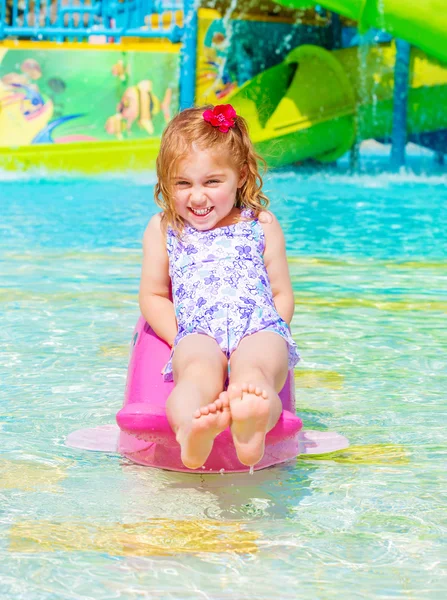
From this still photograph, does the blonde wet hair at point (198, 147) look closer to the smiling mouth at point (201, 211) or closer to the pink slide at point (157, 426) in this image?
the smiling mouth at point (201, 211)

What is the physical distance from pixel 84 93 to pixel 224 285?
8698 millimetres

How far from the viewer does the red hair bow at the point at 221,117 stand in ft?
8.95

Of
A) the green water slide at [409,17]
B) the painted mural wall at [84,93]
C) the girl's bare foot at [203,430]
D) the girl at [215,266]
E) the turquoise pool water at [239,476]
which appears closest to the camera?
the turquoise pool water at [239,476]

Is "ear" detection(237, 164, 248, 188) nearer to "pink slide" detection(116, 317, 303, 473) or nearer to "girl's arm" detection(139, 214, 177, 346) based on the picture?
"girl's arm" detection(139, 214, 177, 346)

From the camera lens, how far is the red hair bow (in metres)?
2.73

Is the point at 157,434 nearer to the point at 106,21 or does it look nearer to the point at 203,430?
the point at 203,430

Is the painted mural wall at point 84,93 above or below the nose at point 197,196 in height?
below

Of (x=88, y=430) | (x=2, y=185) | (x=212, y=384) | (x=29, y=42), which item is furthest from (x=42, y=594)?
(x=29, y=42)

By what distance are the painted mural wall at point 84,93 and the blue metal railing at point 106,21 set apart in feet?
0.63

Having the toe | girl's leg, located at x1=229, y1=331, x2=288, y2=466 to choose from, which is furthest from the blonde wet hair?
the toe

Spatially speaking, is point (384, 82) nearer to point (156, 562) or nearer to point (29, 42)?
point (29, 42)

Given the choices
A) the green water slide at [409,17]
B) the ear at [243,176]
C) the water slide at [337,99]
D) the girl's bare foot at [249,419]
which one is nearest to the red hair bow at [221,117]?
the ear at [243,176]

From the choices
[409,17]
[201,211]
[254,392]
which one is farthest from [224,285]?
[409,17]

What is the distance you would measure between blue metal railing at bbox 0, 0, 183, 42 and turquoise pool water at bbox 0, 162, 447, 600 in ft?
19.1
